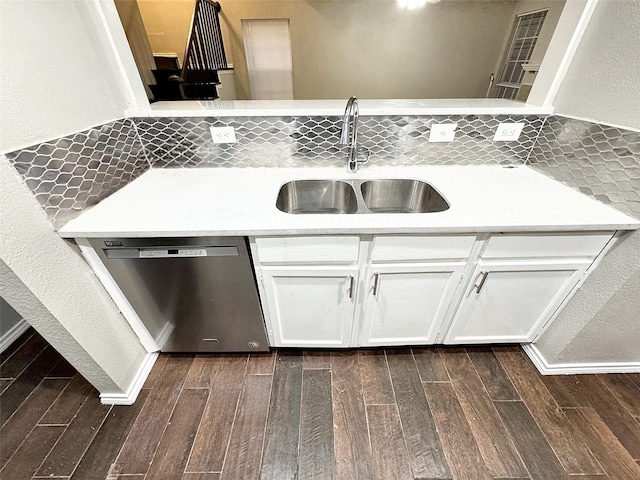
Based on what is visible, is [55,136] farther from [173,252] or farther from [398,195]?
[398,195]

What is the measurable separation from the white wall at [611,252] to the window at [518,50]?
3.63m

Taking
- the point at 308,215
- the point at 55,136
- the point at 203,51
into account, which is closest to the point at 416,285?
the point at 308,215

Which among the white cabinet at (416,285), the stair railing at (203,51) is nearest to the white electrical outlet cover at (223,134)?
the white cabinet at (416,285)

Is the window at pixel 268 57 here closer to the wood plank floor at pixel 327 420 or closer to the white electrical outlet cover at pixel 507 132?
the white electrical outlet cover at pixel 507 132

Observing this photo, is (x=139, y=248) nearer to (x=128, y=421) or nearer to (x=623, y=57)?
(x=128, y=421)

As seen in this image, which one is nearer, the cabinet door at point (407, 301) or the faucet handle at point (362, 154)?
the cabinet door at point (407, 301)

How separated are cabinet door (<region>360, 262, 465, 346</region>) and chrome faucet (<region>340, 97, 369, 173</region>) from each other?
1.97ft

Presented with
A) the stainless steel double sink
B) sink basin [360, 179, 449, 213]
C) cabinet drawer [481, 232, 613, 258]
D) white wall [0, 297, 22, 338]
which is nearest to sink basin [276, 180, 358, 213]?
the stainless steel double sink

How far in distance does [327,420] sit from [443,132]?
5.03 feet

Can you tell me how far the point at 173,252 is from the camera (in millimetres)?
1065

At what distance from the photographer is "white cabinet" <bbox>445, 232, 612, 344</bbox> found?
1.08 m

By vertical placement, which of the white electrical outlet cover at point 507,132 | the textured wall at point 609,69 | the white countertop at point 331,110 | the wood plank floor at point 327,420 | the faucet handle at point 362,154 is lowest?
the wood plank floor at point 327,420

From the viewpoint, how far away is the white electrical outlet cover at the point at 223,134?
4.52ft

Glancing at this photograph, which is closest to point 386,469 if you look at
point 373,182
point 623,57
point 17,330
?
point 373,182
